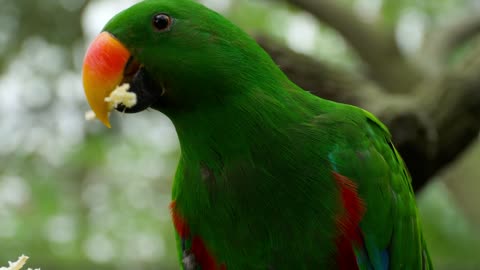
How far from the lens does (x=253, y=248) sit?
6.05 ft

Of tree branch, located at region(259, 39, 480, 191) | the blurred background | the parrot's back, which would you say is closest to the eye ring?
the parrot's back

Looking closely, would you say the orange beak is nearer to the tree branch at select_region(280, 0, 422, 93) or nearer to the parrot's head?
the parrot's head

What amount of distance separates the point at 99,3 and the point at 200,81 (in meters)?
4.23

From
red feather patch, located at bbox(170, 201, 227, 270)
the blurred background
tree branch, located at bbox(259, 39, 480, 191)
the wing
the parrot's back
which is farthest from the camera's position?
the blurred background

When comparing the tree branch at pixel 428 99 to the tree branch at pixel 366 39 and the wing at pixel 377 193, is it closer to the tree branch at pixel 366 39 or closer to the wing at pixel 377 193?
the wing at pixel 377 193

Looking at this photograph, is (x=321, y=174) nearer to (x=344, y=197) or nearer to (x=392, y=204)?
(x=344, y=197)

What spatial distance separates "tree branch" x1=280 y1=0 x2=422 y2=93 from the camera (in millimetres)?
5102

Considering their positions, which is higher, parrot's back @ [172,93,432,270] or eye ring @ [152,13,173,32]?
eye ring @ [152,13,173,32]

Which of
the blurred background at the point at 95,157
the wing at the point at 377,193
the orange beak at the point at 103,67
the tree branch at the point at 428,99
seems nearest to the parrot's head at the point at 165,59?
the orange beak at the point at 103,67

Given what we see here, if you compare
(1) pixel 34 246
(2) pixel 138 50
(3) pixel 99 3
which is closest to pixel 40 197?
(1) pixel 34 246

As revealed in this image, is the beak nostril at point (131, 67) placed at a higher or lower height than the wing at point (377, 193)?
higher

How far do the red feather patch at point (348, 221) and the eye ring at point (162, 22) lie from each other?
2.28ft

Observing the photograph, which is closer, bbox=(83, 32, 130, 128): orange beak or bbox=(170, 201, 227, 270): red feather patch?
bbox=(83, 32, 130, 128): orange beak

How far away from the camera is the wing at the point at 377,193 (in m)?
1.89
